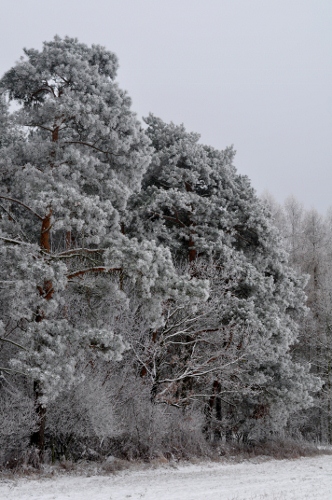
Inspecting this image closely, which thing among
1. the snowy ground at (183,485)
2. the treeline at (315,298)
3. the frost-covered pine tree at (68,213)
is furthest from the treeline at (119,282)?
the treeline at (315,298)

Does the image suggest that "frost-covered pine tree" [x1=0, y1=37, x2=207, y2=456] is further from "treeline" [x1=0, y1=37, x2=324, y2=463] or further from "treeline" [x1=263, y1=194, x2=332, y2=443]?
"treeline" [x1=263, y1=194, x2=332, y2=443]

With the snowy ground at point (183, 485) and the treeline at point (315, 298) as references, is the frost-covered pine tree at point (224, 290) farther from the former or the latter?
the snowy ground at point (183, 485)

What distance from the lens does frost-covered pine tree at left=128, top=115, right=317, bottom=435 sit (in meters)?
17.9

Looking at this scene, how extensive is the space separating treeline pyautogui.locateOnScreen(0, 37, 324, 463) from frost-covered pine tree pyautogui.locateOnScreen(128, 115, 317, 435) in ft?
0.24

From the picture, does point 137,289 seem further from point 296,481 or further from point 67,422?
point 296,481

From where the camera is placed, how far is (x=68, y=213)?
11891mm

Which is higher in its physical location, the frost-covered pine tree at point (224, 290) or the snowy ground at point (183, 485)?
the frost-covered pine tree at point (224, 290)

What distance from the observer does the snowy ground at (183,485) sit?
9.88 m

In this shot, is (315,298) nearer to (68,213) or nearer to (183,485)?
(183,485)

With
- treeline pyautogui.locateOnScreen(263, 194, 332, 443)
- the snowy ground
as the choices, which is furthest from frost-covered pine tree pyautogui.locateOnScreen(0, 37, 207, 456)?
treeline pyautogui.locateOnScreen(263, 194, 332, 443)

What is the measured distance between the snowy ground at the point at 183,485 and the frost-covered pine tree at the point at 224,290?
328 cm

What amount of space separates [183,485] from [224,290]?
27.7ft

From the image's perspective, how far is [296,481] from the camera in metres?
13.0

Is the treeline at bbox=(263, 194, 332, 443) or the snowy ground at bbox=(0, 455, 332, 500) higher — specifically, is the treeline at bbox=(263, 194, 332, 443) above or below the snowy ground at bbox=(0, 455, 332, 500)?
above
